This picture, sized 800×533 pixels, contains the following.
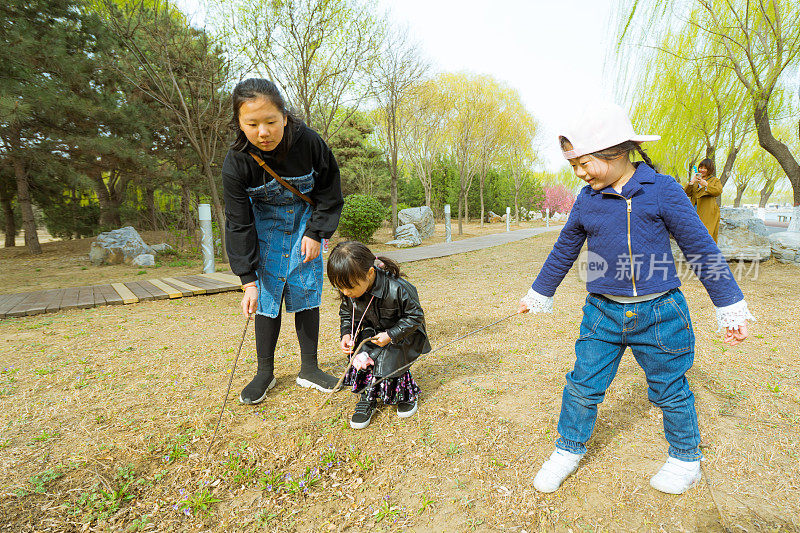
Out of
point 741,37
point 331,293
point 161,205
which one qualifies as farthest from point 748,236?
point 161,205

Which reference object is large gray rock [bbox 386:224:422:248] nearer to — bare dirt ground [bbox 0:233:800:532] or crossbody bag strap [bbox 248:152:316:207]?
bare dirt ground [bbox 0:233:800:532]

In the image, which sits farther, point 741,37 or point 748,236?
point 748,236

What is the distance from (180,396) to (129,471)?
840mm

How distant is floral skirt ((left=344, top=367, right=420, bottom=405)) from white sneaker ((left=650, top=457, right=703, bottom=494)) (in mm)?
1286

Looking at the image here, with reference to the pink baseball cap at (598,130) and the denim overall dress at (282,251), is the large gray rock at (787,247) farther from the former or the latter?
the denim overall dress at (282,251)

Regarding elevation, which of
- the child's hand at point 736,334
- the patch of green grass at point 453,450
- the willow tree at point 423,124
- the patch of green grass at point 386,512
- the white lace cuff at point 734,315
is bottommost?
the patch of green grass at point 386,512

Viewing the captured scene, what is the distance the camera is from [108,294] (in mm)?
5773

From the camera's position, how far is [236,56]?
9812 millimetres

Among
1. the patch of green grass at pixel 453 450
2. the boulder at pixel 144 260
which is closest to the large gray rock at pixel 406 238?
the boulder at pixel 144 260

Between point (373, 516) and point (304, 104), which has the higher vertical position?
point (304, 104)

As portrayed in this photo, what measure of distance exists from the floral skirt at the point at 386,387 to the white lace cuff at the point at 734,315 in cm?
156

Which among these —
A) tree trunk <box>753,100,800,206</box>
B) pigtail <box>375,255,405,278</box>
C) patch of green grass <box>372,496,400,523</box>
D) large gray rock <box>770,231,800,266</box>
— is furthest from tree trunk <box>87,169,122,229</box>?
large gray rock <box>770,231,800,266</box>

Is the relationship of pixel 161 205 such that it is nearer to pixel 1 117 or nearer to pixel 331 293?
pixel 1 117

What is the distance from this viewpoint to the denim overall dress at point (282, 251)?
8.03 ft
